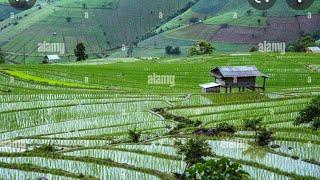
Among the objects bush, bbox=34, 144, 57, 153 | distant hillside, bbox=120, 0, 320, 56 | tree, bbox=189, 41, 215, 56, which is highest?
distant hillside, bbox=120, 0, 320, 56

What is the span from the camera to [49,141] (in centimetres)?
2831

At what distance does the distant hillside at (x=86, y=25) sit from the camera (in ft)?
446

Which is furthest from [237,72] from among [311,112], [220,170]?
[220,170]

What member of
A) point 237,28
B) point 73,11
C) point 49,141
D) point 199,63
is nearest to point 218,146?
point 49,141

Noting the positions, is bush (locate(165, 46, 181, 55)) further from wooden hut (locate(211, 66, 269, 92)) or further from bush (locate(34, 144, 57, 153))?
bush (locate(34, 144, 57, 153))

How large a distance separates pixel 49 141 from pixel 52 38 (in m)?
111

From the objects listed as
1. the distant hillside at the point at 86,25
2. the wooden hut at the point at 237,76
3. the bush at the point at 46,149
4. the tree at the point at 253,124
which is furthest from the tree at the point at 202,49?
the bush at the point at 46,149

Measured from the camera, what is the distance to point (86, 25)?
5768 inches

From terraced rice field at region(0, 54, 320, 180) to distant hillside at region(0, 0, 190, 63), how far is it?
74.4 metres
